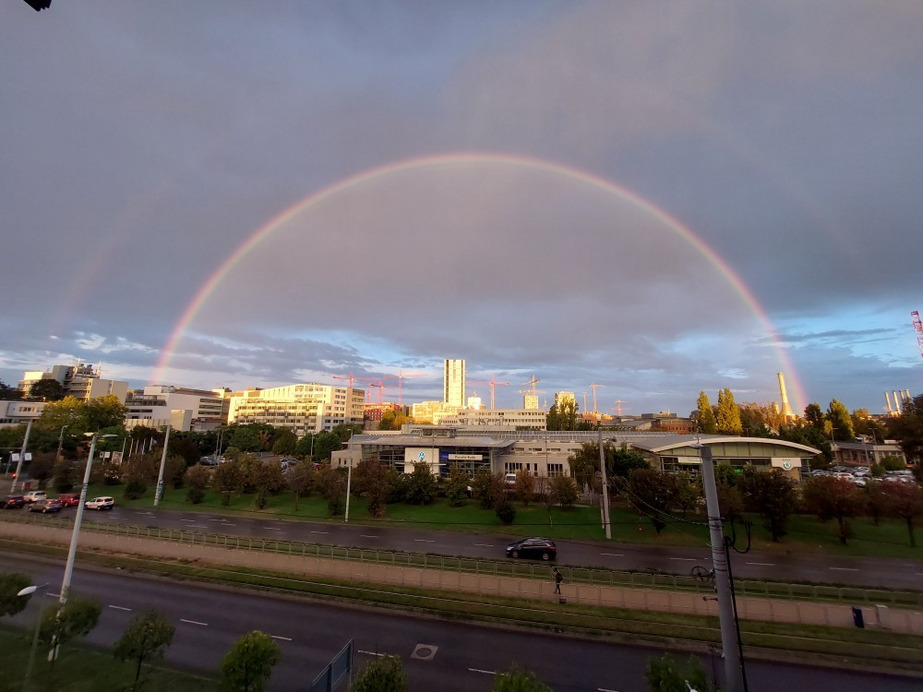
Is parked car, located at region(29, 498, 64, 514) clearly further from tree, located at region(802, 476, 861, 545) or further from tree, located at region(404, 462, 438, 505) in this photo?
tree, located at region(802, 476, 861, 545)

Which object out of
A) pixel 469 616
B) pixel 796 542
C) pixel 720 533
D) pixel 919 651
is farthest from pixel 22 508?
pixel 796 542

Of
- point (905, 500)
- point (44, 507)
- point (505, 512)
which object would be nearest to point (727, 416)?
point (905, 500)

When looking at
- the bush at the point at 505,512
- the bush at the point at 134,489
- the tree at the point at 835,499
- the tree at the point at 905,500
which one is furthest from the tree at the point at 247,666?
the bush at the point at 134,489

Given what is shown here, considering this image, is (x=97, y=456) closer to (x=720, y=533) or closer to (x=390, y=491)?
(x=390, y=491)

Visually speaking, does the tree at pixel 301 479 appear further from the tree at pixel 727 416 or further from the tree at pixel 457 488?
the tree at pixel 727 416

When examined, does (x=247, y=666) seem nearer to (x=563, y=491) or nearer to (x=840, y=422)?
(x=563, y=491)
